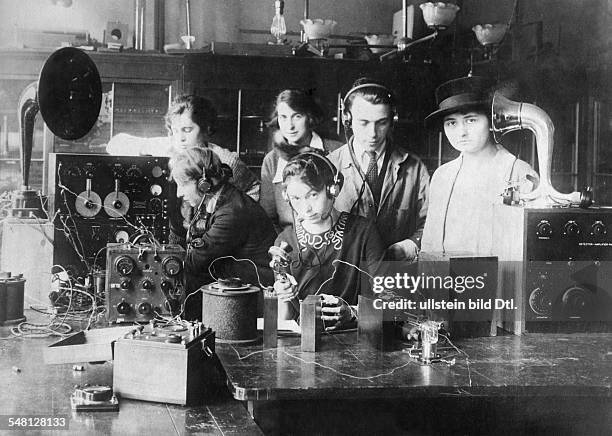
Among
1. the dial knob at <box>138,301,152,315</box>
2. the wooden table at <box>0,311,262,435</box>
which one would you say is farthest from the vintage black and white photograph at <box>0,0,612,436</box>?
the wooden table at <box>0,311,262,435</box>

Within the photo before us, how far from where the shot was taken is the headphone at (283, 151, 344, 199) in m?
4.53

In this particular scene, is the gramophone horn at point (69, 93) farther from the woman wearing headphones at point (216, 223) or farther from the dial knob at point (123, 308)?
the dial knob at point (123, 308)

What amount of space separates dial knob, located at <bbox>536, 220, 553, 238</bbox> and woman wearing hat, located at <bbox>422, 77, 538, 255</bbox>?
0.85 meters

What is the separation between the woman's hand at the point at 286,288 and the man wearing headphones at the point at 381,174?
56 cm

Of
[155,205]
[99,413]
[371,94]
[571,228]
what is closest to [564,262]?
[571,228]

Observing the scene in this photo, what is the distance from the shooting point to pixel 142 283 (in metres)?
3.47

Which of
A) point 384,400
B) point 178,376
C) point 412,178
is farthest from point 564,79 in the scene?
point 178,376

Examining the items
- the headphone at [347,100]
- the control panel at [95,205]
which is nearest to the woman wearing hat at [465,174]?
the headphone at [347,100]

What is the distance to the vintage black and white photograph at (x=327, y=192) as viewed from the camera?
343 cm

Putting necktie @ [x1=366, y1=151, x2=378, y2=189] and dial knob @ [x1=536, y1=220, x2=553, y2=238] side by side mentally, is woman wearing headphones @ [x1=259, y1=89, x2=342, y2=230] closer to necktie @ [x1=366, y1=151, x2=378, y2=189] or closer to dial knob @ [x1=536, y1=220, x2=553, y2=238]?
necktie @ [x1=366, y1=151, x2=378, y2=189]

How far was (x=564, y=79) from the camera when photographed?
458cm

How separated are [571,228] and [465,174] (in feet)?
3.29

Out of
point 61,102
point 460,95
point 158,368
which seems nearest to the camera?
point 158,368

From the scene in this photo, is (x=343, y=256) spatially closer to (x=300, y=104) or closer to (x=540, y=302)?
(x=300, y=104)
